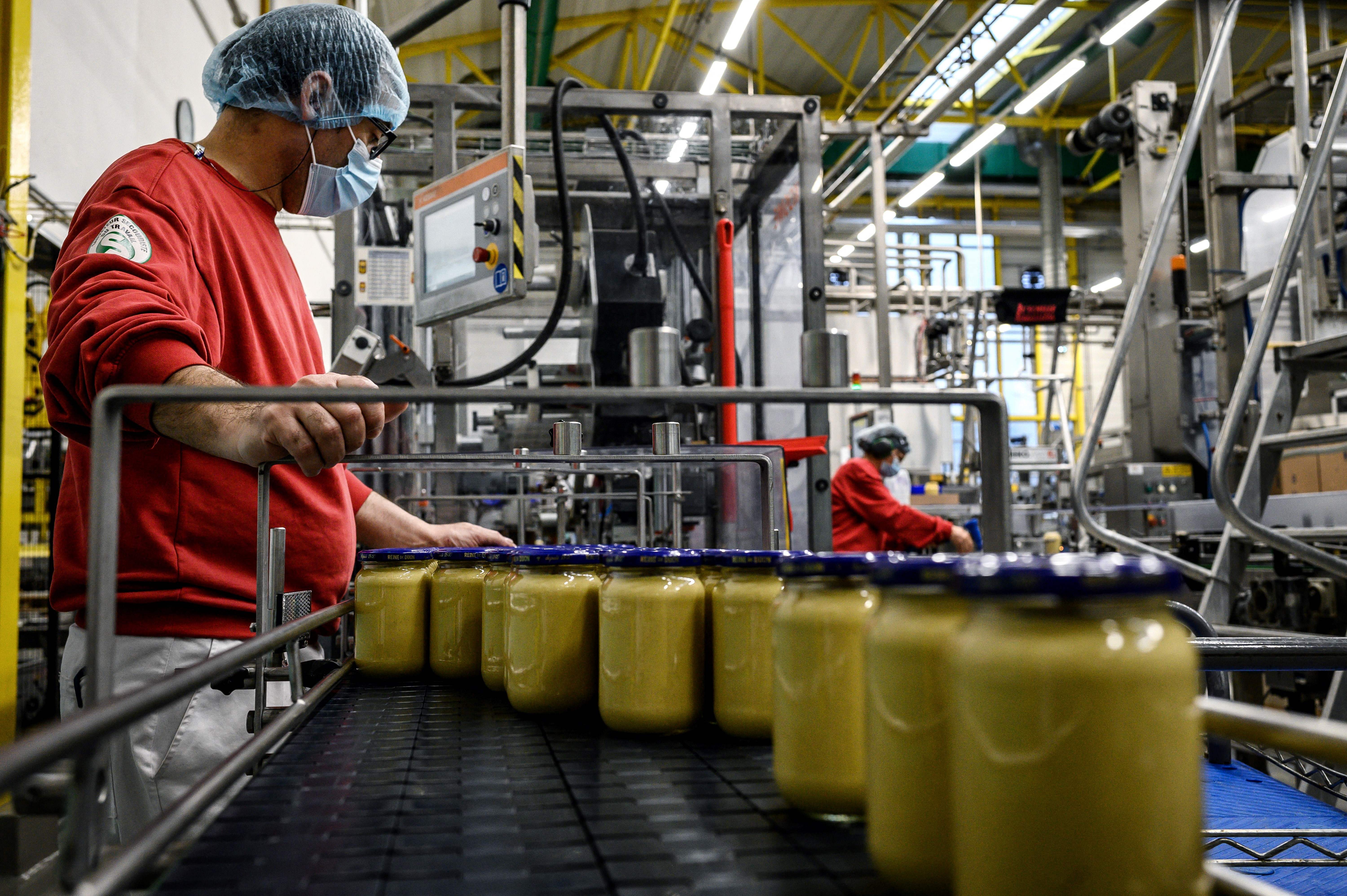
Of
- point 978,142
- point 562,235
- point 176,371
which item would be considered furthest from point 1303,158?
point 978,142

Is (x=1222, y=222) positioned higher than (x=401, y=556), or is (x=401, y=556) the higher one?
(x=1222, y=222)

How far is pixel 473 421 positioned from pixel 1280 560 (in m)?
4.01

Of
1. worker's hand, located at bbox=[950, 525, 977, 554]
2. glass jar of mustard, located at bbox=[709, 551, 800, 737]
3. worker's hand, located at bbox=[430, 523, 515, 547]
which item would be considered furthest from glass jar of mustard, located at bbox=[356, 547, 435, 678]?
worker's hand, located at bbox=[950, 525, 977, 554]

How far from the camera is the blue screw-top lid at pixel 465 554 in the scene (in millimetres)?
1165

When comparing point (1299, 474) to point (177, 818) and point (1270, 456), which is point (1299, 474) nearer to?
point (1270, 456)

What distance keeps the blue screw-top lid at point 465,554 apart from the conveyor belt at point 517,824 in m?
0.34

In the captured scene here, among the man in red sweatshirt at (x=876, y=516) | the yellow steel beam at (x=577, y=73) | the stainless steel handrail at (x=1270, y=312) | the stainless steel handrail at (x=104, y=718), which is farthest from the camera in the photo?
the yellow steel beam at (x=577, y=73)

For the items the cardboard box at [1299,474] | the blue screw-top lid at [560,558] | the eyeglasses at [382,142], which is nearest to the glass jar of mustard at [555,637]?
the blue screw-top lid at [560,558]

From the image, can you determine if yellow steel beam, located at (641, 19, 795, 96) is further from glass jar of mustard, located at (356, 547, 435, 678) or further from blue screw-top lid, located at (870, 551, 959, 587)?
blue screw-top lid, located at (870, 551, 959, 587)

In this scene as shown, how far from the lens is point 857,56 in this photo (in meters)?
8.73

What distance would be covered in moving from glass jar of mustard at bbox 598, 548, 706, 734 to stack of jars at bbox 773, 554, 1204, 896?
13.7 inches

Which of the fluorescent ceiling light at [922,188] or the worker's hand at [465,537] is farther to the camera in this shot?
the fluorescent ceiling light at [922,188]

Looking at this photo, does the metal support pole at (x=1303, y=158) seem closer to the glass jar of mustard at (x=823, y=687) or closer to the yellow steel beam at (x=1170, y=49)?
the glass jar of mustard at (x=823, y=687)

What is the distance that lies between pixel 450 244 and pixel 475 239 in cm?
15
